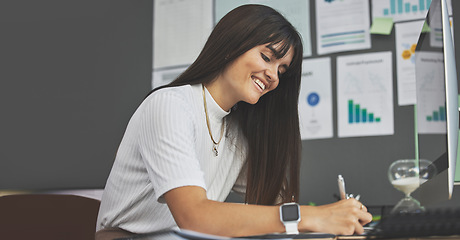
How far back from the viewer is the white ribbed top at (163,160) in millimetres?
1048

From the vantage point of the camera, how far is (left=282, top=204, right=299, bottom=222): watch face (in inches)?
35.9

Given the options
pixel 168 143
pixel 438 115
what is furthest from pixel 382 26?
pixel 168 143

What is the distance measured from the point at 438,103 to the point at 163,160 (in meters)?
0.62

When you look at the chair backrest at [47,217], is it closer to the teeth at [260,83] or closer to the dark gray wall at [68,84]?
the teeth at [260,83]

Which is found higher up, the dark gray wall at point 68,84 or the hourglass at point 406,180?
the dark gray wall at point 68,84

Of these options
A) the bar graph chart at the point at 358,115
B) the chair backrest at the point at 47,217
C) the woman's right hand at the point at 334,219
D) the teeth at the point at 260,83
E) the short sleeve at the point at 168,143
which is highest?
the teeth at the point at 260,83

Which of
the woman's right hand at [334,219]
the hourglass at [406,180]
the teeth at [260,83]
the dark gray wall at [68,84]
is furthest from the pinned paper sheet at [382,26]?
the woman's right hand at [334,219]

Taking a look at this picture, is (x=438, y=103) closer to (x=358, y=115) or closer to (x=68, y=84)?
(x=358, y=115)

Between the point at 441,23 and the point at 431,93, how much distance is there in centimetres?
19

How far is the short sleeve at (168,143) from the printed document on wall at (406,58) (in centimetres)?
119

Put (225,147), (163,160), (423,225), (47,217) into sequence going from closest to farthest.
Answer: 1. (423,225)
2. (163,160)
3. (47,217)
4. (225,147)

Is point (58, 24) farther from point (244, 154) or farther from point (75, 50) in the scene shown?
point (244, 154)

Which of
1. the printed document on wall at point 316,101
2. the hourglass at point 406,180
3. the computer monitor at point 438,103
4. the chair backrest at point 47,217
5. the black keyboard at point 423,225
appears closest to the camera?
the black keyboard at point 423,225

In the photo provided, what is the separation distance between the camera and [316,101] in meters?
2.19
